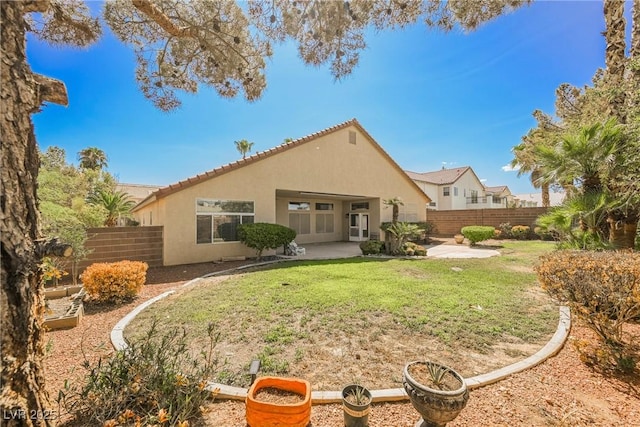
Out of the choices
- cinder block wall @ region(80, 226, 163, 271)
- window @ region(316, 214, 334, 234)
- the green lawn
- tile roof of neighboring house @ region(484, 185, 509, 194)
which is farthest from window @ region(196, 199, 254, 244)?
tile roof of neighboring house @ region(484, 185, 509, 194)

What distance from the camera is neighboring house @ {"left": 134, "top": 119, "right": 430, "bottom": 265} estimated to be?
36.6 ft

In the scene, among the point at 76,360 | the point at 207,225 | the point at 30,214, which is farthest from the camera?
the point at 207,225

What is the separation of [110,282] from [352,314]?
18.4 ft

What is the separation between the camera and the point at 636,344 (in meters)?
4.06

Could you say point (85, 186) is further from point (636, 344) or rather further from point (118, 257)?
point (636, 344)

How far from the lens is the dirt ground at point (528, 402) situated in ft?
8.88

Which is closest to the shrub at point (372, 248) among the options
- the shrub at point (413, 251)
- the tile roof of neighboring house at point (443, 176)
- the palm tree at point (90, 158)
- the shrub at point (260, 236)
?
the shrub at point (413, 251)

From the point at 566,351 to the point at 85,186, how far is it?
29117 mm

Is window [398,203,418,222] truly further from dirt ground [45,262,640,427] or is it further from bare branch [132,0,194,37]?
bare branch [132,0,194,37]

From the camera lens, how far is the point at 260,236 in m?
12.0

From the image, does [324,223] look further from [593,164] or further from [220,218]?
[593,164]

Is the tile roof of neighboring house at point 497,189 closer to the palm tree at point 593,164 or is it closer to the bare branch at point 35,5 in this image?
the palm tree at point 593,164

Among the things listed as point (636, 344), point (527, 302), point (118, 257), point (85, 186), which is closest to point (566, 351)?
point (636, 344)

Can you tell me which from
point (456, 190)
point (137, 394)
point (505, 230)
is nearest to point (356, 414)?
point (137, 394)
